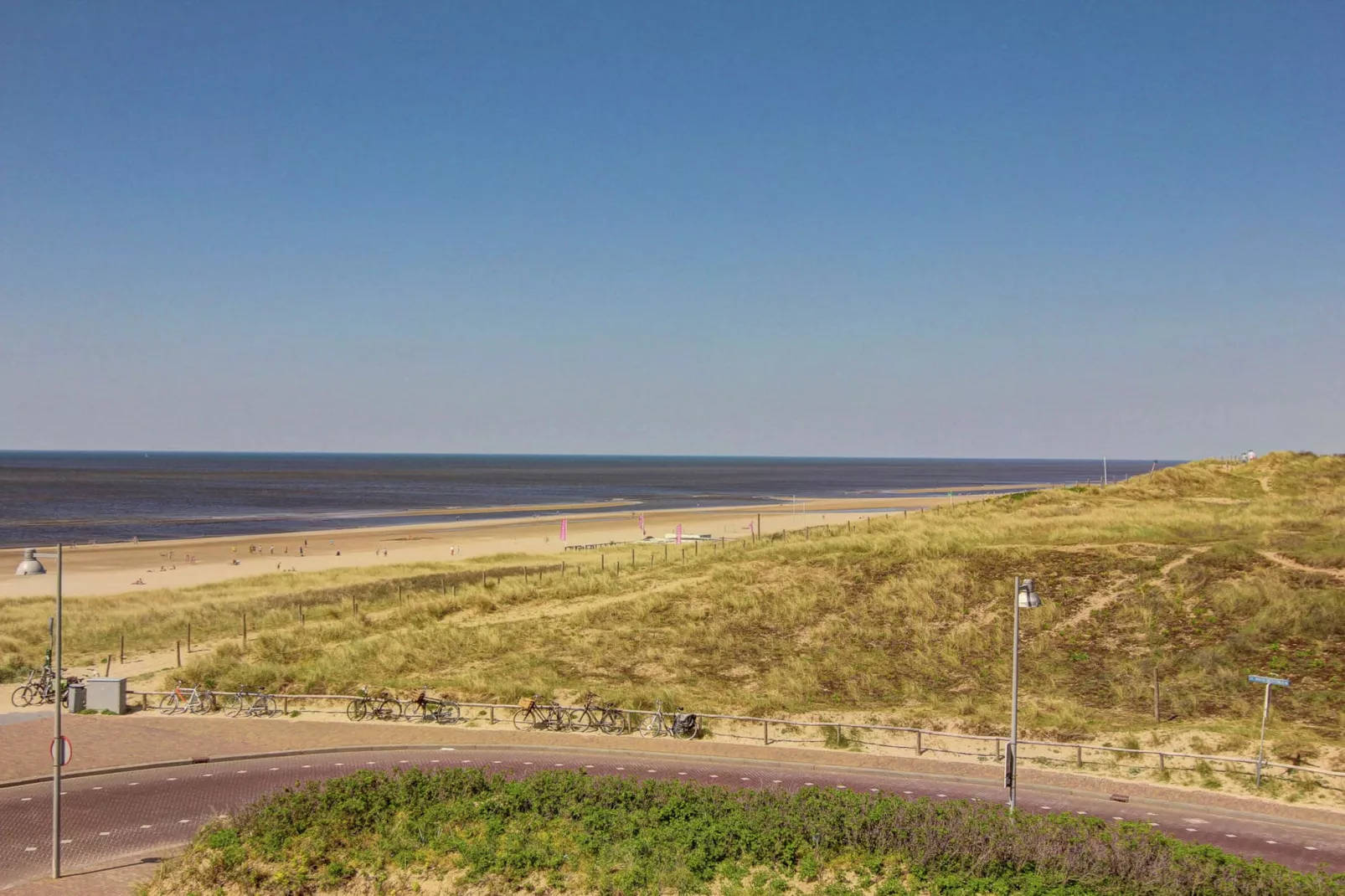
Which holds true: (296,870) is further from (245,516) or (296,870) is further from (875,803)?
(245,516)

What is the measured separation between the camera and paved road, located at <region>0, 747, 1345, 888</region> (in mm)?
18219

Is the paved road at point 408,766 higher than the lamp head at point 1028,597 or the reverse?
the reverse

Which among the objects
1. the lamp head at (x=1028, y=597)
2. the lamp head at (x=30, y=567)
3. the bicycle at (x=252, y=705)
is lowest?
the bicycle at (x=252, y=705)

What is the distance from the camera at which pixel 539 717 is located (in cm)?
2911

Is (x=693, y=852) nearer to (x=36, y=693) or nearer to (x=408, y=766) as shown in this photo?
(x=408, y=766)

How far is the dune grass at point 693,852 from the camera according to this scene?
50.1 ft

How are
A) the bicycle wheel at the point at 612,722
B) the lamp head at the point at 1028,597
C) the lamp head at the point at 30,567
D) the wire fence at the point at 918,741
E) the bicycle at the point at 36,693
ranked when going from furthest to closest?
1. the bicycle at the point at 36,693
2. the bicycle wheel at the point at 612,722
3. the wire fence at the point at 918,741
4. the lamp head at the point at 1028,597
5. the lamp head at the point at 30,567

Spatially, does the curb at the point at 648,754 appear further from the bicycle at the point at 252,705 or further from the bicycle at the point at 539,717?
the bicycle at the point at 252,705

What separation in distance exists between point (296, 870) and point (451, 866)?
2635 mm

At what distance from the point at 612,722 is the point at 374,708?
7.83 m

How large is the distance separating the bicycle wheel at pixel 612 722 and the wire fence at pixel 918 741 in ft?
0.68

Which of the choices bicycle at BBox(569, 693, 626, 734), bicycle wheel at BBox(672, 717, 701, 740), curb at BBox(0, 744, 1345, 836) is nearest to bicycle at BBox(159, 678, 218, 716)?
curb at BBox(0, 744, 1345, 836)

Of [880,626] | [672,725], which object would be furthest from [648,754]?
[880,626]

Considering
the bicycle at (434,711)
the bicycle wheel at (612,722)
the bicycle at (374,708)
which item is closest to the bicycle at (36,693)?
the bicycle at (374,708)
